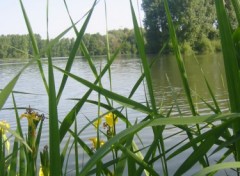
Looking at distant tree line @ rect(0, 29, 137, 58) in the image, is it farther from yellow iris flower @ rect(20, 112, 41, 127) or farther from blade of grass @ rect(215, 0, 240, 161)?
blade of grass @ rect(215, 0, 240, 161)

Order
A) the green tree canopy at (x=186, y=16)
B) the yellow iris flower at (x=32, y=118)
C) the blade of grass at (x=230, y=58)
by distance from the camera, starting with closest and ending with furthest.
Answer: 1. the blade of grass at (x=230, y=58)
2. the yellow iris flower at (x=32, y=118)
3. the green tree canopy at (x=186, y=16)

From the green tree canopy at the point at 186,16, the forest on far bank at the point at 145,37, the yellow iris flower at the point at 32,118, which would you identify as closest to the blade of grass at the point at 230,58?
the forest on far bank at the point at 145,37

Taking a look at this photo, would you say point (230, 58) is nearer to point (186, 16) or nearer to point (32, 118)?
point (32, 118)

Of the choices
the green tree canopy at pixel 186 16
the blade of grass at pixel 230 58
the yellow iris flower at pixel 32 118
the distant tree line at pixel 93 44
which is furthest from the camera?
the green tree canopy at pixel 186 16

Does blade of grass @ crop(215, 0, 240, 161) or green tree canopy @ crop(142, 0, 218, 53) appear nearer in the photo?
blade of grass @ crop(215, 0, 240, 161)

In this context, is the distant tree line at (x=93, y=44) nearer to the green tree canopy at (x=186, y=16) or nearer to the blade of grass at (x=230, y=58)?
the green tree canopy at (x=186, y=16)

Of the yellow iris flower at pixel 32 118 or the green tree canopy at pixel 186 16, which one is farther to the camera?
the green tree canopy at pixel 186 16

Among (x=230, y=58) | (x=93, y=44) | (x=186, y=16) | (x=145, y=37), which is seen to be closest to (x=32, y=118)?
(x=230, y=58)

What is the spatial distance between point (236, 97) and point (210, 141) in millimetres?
64

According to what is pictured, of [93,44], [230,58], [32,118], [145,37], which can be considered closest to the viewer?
[230,58]

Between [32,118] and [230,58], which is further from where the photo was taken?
[32,118]

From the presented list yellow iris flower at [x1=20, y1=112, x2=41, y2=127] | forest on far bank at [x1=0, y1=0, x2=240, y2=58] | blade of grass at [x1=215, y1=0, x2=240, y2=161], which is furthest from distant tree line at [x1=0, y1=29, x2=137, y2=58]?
blade of grass at [x1=215, y1=0, x2=240, y2=161]

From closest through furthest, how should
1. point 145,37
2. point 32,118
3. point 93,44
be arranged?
point 32,118 → point 93,44 → point 145,37

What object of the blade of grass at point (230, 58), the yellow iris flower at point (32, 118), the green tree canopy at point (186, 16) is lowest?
the yellow iris flower at point (32, 118)
